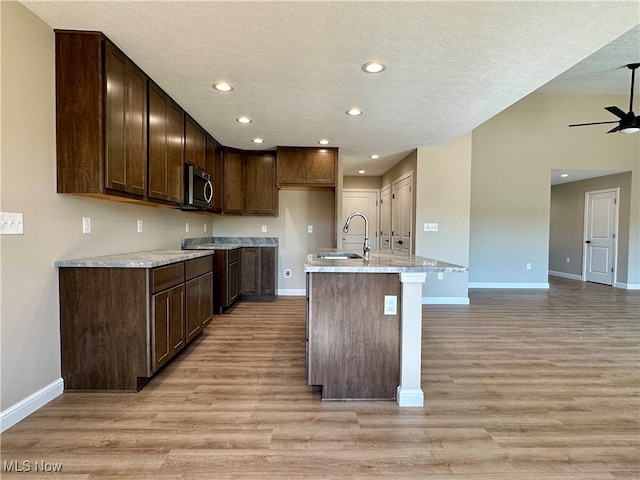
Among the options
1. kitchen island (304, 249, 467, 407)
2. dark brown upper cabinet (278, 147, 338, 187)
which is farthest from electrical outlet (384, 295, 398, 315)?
dark brown upper cabinet (278, 147, 338, 187)

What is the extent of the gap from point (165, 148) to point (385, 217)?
4962 millimetres

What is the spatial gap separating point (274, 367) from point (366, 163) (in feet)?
14.2

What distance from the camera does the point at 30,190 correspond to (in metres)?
1.79

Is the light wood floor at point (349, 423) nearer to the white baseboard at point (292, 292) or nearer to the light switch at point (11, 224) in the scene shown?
the light switch at point (11, 224)

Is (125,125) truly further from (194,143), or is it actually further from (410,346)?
(410,346)

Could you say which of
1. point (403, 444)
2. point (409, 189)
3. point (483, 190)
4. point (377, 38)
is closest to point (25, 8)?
point (377, 38)

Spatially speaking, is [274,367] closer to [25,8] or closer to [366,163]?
[25,8]

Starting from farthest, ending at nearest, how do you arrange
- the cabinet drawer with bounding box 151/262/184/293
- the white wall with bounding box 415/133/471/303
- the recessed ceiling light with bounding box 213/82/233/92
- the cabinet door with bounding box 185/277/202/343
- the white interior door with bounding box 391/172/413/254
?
1. the white interior door with bounding box 391/172/413/254
2. the white wall with bounding box 415/133/471/303
3. the cabinet door with bounding box 185/277/202/343
4. the recessed ceiling light with bounding box 213/82/233/92
5. the cabinet drawer with bounding box 151/262/184/293

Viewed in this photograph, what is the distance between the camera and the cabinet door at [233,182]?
4.74 metres

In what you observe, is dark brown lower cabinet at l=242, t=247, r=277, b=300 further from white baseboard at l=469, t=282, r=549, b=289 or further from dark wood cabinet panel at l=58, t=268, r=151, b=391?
white baseboard at l=469, t=282, r=549, b=289

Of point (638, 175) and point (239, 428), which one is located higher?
point (638, 175)

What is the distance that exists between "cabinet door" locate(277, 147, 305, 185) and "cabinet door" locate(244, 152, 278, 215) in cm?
39

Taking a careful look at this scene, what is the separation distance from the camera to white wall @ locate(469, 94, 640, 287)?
6.02 m

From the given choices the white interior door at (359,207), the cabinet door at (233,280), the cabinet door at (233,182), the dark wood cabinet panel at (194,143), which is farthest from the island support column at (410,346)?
A: the white interior door at (359,207)
